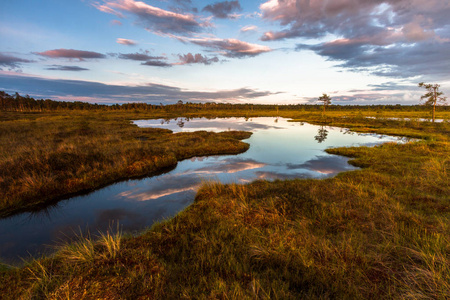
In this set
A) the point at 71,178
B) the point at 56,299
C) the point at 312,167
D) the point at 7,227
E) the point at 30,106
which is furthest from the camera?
the point at 30,106

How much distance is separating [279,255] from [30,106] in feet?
582

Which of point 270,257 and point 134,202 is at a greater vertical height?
point 270,257

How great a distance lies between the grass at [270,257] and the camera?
4109 mm

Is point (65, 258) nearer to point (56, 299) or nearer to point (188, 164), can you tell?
point (56, 299)

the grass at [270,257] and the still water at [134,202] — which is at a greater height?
the grass at [270,257]

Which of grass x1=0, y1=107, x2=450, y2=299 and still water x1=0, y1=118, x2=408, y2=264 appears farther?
still water x1=0, y1=118, x2=408, y2=264

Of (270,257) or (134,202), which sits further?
(134,202)

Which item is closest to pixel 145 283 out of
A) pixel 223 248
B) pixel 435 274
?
pixel 223 248

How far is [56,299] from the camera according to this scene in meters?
3.72

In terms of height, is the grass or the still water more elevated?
the grass

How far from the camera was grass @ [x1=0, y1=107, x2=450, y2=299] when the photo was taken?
411 cm

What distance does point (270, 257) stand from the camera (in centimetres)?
534

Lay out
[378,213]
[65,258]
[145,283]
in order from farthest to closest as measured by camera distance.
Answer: [378,213] → [65,258] → [145,283]

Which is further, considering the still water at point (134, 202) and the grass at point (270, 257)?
the still water at point (134, 202)
